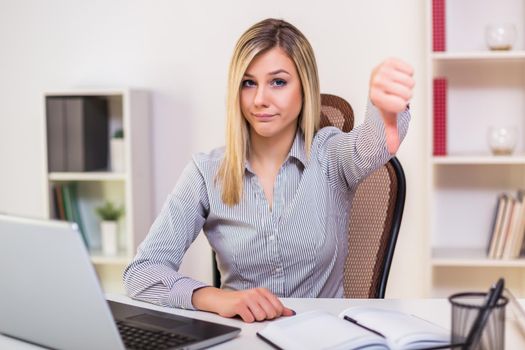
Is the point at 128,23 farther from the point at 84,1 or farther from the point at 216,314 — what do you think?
the point at 216,314

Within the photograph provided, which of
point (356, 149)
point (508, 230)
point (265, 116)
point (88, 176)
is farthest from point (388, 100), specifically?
point (88, 176)

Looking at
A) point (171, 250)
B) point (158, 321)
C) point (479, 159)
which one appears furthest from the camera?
point (479, 159)

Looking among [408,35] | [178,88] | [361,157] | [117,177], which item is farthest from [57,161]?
[361,157]

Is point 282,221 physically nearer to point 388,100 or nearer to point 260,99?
point 260,99

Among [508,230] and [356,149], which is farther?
[508,230]

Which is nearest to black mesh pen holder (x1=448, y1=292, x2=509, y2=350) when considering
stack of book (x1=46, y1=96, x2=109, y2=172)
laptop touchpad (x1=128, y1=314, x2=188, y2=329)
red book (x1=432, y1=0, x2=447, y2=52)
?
laptop touchpad (x1=128, y1=314, x2=188, y2=329)

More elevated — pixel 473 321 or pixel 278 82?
pixel 278 82

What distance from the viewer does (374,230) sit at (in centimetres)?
196

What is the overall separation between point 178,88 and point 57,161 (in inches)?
23.7

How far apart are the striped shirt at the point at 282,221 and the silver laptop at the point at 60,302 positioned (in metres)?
0.51

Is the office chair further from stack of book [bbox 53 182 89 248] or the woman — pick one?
stack of book [bbox 53 182 89 248]

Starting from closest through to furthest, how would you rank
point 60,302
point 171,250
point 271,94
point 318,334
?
point 60,302 → point 318,334 → point 171,250 → point 271,94

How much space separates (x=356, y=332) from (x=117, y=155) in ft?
7.86

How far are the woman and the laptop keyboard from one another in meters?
0.47
